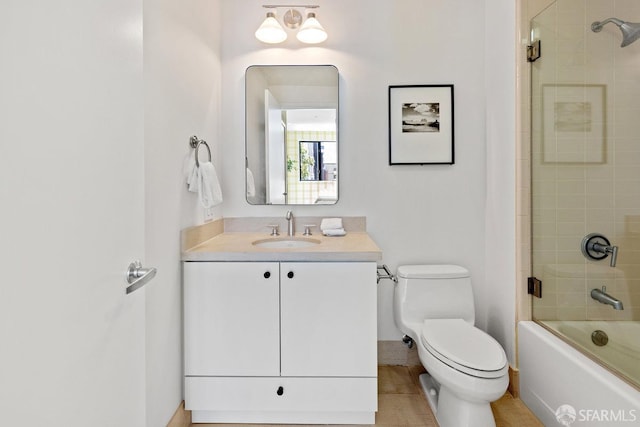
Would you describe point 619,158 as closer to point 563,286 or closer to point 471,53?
point 563,286

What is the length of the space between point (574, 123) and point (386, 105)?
1018mm

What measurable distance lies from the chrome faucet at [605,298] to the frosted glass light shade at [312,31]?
6.67ft

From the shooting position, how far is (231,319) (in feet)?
5.43

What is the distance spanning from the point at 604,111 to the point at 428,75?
3.18 ft

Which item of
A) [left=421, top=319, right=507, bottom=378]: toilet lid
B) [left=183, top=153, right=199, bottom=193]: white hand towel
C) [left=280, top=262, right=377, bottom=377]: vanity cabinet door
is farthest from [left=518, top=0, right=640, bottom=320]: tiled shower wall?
[left=183, top=153, right=199, bottom=193]: white hand towel

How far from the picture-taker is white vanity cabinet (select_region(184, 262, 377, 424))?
5.40ft

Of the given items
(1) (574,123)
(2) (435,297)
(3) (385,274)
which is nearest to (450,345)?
(2) (435,297)

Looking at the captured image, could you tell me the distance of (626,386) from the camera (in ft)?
4.13

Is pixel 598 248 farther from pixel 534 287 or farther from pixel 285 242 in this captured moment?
pixel 285 242

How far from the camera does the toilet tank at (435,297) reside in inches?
78.7

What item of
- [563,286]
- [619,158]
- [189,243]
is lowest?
[563,286]

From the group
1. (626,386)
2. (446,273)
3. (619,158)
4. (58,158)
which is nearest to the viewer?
(58,158)

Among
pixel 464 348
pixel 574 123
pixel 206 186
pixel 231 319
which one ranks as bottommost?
pixel 464 348

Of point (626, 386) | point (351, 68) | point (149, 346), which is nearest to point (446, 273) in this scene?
point (626, 386)
